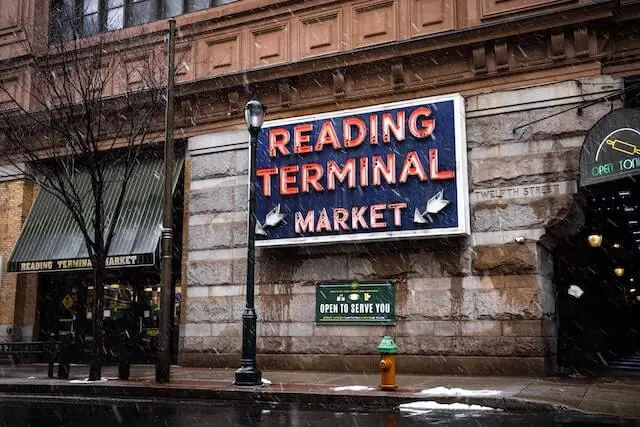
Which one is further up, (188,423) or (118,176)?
(118,176)

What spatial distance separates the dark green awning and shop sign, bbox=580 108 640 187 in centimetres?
1029

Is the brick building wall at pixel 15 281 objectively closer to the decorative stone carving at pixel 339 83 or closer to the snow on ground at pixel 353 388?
the decorative stone carving at pixel 339 83

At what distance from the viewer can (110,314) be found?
19.6 meters

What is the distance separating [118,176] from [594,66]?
1263 cm

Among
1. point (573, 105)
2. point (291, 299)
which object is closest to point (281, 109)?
point (291, 299)

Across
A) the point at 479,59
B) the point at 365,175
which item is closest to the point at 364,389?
the point at 365,175

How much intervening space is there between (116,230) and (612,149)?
40.8 feet

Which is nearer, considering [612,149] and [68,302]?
[612,149]

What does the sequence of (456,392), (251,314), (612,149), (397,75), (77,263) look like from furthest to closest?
(77,263)
(397,75)
(251,314)
(612,149)
(456,392)

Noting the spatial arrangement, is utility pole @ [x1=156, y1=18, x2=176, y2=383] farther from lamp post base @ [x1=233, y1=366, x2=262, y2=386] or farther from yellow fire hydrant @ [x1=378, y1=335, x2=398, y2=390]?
yellow fire hydrant @ [x1=378, y1=335, x2=398, y2=390]

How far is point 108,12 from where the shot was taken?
787 inches

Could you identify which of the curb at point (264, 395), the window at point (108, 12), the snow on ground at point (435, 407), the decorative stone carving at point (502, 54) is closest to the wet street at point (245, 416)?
the snow on ground at point (435, 407)

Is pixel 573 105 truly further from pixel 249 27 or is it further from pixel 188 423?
pixel 188 423

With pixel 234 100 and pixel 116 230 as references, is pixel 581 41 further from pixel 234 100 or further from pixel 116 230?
pixel 116 230
